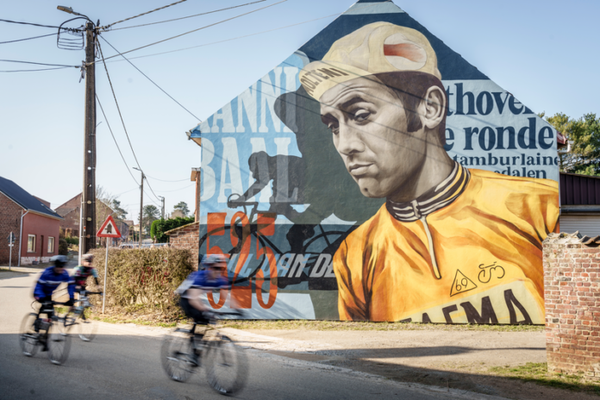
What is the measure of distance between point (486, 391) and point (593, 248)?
110 inches

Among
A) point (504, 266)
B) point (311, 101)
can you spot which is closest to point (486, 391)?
point (504, 266)

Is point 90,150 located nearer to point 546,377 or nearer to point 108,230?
point 108,230

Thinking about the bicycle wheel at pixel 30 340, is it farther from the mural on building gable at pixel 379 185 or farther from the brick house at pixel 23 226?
the brick house at pixel 23 226

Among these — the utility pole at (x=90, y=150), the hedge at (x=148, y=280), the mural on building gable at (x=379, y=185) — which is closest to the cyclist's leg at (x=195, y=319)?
the hedge at (x=148, y=280)

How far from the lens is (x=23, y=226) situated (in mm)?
38188

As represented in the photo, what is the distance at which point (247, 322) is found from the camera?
1255 centimetres

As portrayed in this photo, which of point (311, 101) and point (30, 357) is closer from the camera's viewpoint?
point (30, 357)

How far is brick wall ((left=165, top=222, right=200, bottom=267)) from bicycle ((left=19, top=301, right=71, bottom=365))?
5.67 meters

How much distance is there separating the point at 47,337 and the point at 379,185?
27.8ft

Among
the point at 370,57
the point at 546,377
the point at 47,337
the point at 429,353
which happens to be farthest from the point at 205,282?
the point at 370,57

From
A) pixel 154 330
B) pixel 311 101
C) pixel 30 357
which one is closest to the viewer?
pixel 30 357

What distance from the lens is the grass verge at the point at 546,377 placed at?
269 inches

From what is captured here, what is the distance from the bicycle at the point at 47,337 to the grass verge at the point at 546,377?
6.95m

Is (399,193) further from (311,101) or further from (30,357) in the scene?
(30,357)
